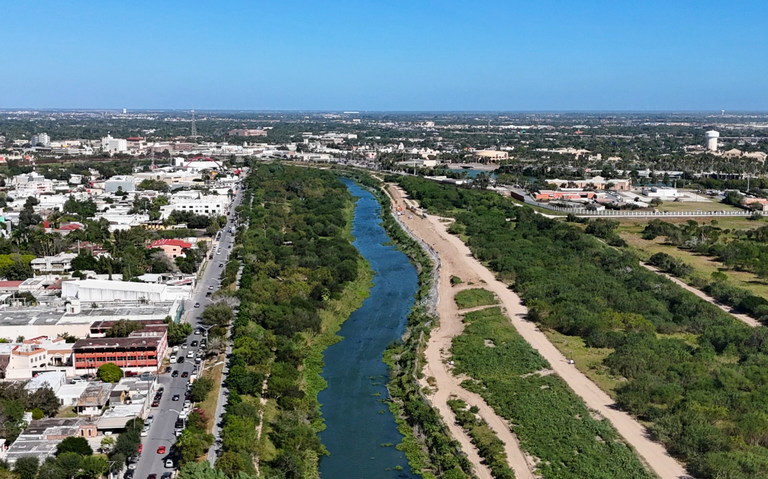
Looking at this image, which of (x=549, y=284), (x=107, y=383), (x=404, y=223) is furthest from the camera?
(x=404, y=223)

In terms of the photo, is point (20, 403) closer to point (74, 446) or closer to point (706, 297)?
point (74, 446)

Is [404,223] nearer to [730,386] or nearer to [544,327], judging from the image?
[544,327]

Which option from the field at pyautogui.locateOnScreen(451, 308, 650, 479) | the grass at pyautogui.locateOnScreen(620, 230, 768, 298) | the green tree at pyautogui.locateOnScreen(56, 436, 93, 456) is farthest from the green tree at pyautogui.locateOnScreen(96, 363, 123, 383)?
the grass at pyautogui.locateOnScreen(620, 230, 768, 298)

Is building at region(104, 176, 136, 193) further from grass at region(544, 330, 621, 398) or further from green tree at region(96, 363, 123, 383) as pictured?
grass at region(544, 330, 621, 398)

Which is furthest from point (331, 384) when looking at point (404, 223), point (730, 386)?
point (404, 223)

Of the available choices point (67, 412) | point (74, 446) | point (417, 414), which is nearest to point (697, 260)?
point (417, 414)

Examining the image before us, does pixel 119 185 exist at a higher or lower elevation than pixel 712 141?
lower

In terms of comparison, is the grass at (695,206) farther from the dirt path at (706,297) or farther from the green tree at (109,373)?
the green tree at (109,373)
